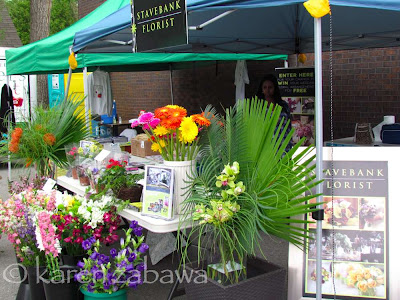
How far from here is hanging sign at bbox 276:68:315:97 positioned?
19.3 feet

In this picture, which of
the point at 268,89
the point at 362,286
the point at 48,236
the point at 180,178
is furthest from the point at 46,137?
the point at 362,286

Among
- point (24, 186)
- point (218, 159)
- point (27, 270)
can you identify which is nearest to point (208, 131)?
point (218, 159)

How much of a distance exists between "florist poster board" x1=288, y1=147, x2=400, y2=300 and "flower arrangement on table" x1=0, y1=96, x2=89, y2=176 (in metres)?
2.76

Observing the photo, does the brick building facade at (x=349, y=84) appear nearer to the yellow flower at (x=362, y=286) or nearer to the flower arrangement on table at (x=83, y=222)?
the yellow flower at (x=362, y=286)

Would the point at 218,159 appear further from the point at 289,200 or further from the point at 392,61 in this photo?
the point at 392,61

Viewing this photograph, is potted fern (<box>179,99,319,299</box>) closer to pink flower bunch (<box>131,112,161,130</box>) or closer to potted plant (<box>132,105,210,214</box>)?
potted plant (<box>132,105,210,214</box>)

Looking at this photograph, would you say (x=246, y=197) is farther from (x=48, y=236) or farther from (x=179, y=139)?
(x=48, y=236)

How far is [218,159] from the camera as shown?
2.61 m

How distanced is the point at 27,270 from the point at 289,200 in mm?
1895

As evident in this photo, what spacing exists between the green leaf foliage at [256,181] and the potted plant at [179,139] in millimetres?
144

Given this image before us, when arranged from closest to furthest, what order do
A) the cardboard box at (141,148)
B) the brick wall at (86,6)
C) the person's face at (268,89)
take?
the person's face at (268,89) → the cardboard box at (141,148) → the brick wall at (86,6)

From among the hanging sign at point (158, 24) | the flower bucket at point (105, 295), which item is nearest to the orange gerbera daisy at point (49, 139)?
the hanging sign at point (158, 24)

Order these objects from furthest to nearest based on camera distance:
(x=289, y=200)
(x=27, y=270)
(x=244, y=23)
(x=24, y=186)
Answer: (x=244, y=23), (x=24, y=186), (x=27, y=270), (x=289, y=200)

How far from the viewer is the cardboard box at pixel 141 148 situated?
4945 mm
